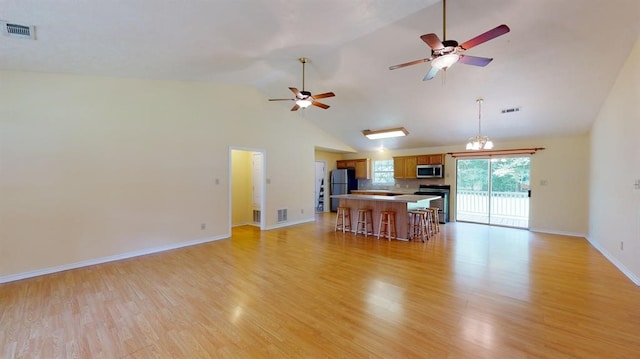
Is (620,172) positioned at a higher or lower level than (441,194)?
higher

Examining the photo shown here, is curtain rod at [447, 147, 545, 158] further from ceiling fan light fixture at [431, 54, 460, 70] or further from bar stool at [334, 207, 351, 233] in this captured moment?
ceiling fan light fixture at [431, 54, 460, 70]

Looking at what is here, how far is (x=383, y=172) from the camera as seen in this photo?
9367mm

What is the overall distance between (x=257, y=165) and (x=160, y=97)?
2884mm

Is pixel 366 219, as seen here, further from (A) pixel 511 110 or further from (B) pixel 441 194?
(A) pixel 511 110

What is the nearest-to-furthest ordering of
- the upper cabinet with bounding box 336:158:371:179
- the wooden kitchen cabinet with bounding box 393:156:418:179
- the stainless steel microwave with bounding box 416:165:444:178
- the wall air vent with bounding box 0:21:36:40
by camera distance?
the wall air vent with bounding box 0:21:36:40 < the stainless steel microwave with bounding box 416:165:444:178 < the wooden kitchen cabinet with bounding box 393:156:418:179 < the upper cabinet with bounding box 336:158:371:179

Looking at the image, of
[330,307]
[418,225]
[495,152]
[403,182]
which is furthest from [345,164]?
[330,307]

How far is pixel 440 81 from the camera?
4680mm

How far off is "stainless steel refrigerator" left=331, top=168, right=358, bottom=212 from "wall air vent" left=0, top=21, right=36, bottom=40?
8.03 metres

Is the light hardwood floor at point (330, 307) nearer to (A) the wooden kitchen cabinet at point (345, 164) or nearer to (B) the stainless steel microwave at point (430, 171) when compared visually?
(B) the stainless steel microwave at point (430, 171)

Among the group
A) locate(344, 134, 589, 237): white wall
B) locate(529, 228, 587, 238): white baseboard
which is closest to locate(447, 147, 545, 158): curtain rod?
locate(344, 134, 589, 237): white wall

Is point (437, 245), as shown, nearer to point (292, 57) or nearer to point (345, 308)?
point (345, 308)

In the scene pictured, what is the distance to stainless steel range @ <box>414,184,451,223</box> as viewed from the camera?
7.62 metres

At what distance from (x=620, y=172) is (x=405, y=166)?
4901mm

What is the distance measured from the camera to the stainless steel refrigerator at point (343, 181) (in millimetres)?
9688
